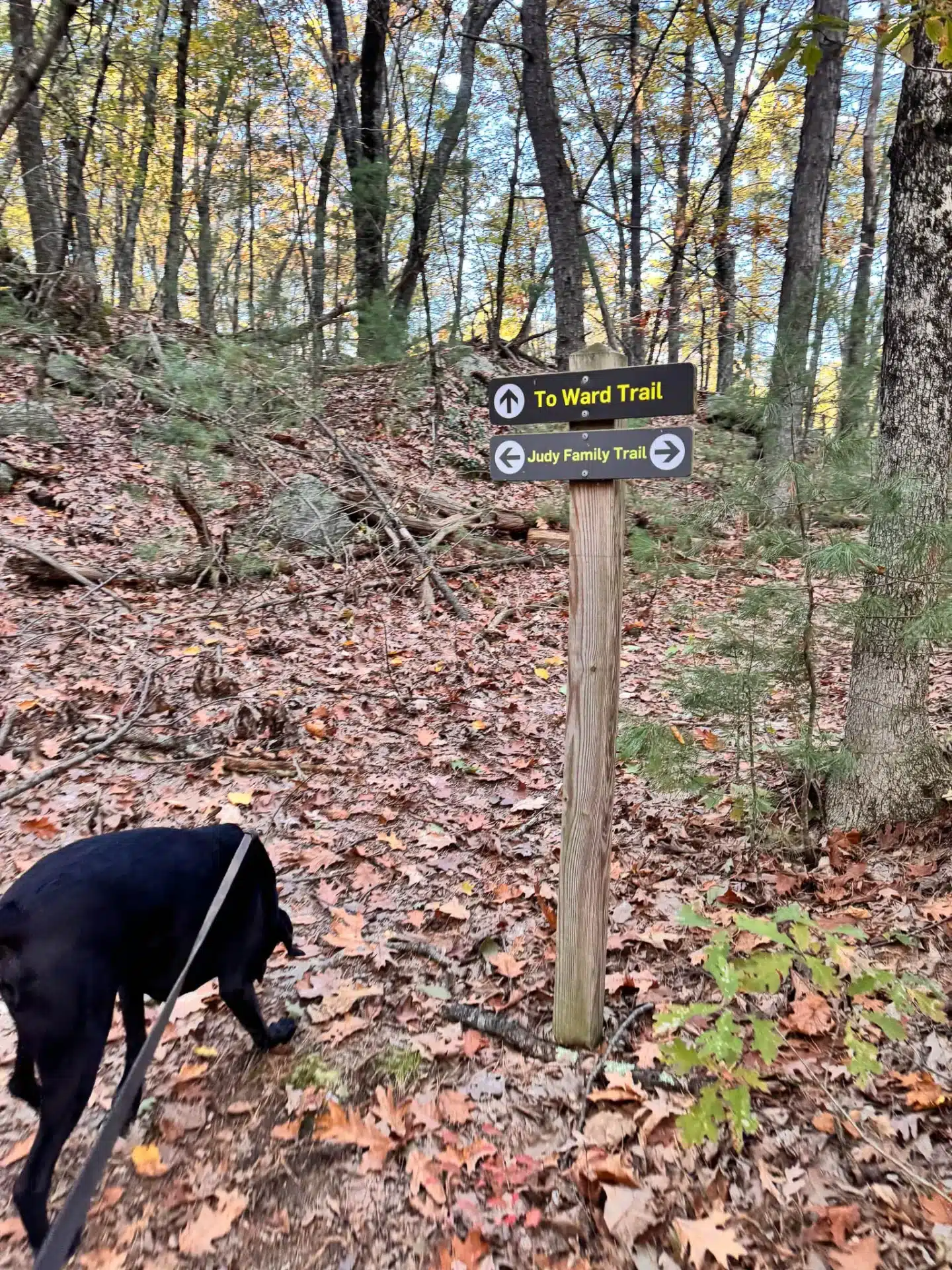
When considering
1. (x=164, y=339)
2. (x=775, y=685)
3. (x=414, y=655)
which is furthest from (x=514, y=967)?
(x=164, y=339)

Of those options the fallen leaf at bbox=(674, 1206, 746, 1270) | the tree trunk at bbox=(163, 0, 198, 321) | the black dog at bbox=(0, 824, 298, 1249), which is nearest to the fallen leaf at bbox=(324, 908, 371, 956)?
the black dog at bbox=(0, 824, 298, 1249)

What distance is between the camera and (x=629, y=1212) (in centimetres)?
239

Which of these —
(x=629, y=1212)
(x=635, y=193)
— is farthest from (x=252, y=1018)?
(x=635, y=193)

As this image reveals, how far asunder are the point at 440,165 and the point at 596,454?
44.0 ft

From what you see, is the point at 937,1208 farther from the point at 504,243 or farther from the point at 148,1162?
the point at 504,243

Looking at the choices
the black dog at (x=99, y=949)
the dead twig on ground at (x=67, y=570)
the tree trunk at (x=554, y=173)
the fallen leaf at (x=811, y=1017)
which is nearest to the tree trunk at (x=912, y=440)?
the fallen leaf at (x=811, y=1017)

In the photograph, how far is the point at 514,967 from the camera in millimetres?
3674

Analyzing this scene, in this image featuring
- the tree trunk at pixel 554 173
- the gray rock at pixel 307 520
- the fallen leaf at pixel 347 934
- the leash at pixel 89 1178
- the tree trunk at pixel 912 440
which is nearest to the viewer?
the leash at pixel 89 1178

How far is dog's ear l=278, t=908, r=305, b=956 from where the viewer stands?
3080 millimetres

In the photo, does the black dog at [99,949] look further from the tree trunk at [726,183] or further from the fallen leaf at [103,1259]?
the tree trunk at [726,183]

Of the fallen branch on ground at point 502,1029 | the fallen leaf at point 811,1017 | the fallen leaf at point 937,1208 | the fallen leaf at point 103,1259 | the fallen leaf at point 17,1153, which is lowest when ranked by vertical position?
the fallen leaf at point 103,1259

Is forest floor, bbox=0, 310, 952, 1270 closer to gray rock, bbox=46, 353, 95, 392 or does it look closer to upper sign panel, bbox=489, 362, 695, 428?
upper sign panel, bbox=489, 362, 695, 428

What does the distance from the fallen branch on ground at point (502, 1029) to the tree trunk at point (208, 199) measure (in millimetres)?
13273

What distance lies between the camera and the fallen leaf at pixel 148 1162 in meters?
2.65
